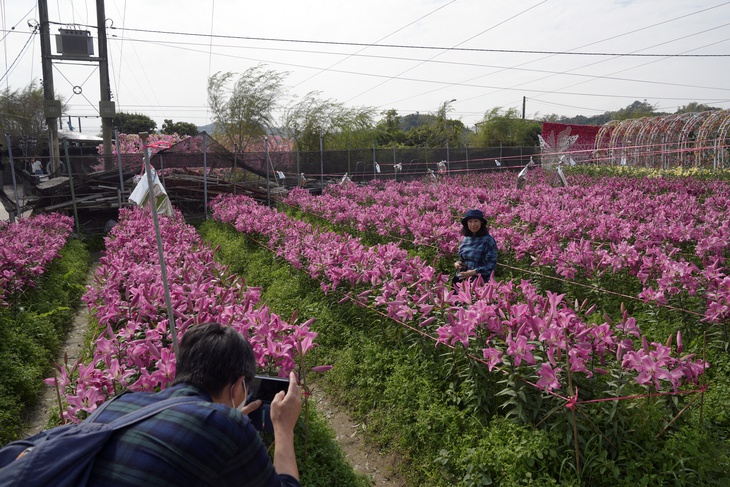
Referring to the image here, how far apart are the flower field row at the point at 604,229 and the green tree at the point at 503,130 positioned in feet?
95.0

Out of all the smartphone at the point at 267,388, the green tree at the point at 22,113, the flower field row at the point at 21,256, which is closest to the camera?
the smartphone at the point at 267,388

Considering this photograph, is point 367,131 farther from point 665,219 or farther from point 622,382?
point 622,382

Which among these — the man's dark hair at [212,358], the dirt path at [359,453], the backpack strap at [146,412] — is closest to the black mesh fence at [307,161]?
the dirt path at [359,453]

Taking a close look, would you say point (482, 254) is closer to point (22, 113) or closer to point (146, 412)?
point (146, 412)

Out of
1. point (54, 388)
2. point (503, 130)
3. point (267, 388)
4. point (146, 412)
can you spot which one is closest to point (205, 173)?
point (54, 388)

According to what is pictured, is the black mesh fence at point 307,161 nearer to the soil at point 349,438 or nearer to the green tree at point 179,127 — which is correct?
the soil at point 349,438

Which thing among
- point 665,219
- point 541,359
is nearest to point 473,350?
point 541,359

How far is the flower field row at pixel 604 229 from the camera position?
4.61m

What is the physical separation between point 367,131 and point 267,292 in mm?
24939

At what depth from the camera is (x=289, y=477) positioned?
5.87 ft

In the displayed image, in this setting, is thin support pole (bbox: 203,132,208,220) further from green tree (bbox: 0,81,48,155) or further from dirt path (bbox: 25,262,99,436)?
green tree (bbox: 0,81,48,155)

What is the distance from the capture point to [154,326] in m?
3.90

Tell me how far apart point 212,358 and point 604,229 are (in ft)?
21.8

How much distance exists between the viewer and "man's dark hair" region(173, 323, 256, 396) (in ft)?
5.66
